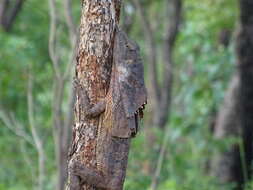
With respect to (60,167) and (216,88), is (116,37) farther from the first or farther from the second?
(216,88)

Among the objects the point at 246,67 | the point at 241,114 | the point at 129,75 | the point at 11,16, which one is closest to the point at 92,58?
the point at 129,75

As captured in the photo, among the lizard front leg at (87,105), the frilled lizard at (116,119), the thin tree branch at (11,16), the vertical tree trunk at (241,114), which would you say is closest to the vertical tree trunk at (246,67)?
the vertical tree trunk at (241,114)

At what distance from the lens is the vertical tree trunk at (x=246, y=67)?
9250mm

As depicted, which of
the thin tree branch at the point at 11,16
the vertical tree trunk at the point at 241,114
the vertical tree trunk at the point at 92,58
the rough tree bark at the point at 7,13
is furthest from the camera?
the thin tree branch at the point at 11,16

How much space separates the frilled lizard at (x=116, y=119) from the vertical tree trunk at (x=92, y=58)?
41 millimetres

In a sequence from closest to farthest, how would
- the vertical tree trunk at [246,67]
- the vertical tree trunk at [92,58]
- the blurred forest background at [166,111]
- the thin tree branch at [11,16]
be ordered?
1. the vertical tree trunk at [92,58]
2. the vertical tree trunk at [246,67]
3. the blurred forest background at [166,111]
4. the thin tree branch at [11,16]

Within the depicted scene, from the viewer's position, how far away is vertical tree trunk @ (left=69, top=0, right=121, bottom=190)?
4086 mm

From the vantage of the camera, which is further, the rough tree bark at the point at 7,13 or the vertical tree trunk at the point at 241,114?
the rough tree bark at the point at 7,13

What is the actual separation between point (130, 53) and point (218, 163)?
7.13m

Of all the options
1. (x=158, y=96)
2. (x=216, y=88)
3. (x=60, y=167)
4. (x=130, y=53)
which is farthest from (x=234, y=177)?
(x=130, y=53)

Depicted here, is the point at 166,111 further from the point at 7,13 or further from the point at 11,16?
the point at 7,13

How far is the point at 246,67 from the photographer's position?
9.63 m

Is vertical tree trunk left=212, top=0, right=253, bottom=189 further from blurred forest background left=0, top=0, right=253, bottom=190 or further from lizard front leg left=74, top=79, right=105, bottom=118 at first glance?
lizard front leg left=74, top=79, right=105, bottom=118

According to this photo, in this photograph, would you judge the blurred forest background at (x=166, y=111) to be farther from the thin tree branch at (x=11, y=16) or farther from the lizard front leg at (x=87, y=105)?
the lizard front leg at (x=87, y=105)
